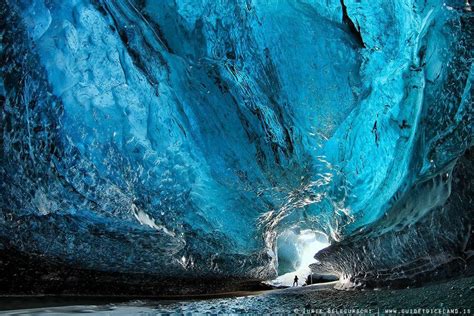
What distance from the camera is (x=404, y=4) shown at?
7.72 ft

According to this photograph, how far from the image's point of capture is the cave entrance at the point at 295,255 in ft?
27.6

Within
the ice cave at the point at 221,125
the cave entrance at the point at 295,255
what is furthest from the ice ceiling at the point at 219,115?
the cave entrance at the point at 295,255

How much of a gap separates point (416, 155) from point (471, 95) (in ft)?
2.28

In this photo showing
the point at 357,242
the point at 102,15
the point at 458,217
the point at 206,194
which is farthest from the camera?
the point at 357,242

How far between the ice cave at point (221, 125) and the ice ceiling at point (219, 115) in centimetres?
1

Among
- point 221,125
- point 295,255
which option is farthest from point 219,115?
point 295,255

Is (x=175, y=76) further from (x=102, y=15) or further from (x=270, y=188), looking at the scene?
(x=270, y=188)

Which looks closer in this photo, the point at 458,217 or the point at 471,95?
the point at 471,95

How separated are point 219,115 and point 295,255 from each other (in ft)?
22.3

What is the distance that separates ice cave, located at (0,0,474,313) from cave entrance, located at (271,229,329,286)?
14.9 ft

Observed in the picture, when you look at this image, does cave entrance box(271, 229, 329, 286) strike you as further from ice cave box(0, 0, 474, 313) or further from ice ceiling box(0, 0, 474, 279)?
ice ceiling box(0, 0, 474, 279)

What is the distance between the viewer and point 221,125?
312cm

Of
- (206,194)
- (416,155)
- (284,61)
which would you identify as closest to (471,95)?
(416,155)

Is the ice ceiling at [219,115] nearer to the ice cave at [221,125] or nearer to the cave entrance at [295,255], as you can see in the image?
the ice cave at [221,125]
